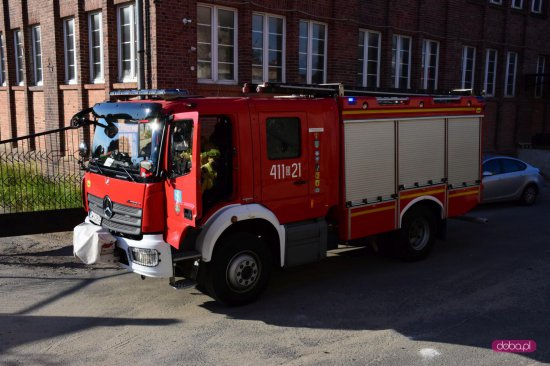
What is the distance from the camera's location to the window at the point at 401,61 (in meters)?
16.6

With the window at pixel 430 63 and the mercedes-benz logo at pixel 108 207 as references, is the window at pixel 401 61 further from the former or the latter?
the mercedes-benz logo at pixel 108 207

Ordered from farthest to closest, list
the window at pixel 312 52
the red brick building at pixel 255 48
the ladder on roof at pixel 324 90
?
the window at pixel 312 52 → the red brick building at pixel 255 48 → the ladder on roof at pixel 324 90

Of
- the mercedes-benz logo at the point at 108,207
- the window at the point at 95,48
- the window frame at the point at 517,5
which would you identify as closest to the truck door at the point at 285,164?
the mercedes-benz logo at the point at 108,207

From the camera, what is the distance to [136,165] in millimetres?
5973

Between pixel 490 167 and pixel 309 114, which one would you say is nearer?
pixel 309 114

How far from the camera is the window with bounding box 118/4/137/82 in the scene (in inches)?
467

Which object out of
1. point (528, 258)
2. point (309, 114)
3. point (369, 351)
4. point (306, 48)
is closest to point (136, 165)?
point (309, 114)

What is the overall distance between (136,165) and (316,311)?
2.76 meters

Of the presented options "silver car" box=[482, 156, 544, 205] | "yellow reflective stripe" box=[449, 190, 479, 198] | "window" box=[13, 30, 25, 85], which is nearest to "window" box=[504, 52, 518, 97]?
"silver car" box=[482, 156, 544, 205]

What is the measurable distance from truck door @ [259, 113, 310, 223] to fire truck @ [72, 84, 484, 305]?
0.01m

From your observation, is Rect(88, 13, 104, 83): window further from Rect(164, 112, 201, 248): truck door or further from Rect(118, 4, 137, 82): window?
Rect(164, 112, 201, 248): truck door

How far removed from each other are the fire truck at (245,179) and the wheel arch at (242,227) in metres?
0.01

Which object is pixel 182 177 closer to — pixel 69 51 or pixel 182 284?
pixel 182 284

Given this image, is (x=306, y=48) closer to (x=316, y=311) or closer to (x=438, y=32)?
(x=438, y=32)
